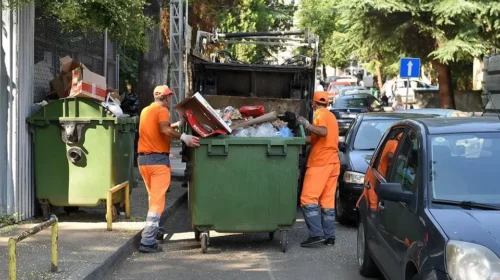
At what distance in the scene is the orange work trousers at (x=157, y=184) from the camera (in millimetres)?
8164

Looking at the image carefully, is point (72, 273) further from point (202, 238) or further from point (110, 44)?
point (110, 44)

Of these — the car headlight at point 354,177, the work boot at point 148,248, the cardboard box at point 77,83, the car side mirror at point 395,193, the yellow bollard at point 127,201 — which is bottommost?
the work boot at point 148,248

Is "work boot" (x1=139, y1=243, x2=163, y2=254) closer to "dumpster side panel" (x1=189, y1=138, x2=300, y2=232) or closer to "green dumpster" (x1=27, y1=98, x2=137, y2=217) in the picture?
"dumpster side panel" (x1=189, y1=138, x2=300, y2=232)

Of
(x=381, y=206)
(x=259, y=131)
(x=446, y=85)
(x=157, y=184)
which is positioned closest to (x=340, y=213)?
(x=259, y=131)

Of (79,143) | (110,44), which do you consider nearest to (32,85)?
(79,143)

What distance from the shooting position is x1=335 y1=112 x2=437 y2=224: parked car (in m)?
9.65

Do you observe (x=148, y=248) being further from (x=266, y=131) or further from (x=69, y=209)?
(x=69, y=209)

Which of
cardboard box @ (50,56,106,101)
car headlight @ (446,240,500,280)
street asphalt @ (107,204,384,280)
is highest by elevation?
cardboard box @ (50,56,106,101)

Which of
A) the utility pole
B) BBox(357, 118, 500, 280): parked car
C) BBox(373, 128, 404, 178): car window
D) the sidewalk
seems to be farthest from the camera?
the utility pole

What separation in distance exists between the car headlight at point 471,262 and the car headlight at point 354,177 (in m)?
5.27

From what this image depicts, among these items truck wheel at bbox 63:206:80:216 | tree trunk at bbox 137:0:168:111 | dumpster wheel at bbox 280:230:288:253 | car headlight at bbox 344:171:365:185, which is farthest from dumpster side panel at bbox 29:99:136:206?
tree trunk at bbox 137:0:168:111

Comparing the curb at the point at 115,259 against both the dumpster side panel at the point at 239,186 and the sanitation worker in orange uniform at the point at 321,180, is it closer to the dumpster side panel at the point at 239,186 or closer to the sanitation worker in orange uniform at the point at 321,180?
the dumpster side panel at the point at 239,186

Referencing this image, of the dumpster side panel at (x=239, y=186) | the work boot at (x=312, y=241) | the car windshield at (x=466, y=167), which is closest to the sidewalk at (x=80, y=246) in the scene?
the dumpster side panel at (x=239, y=186)

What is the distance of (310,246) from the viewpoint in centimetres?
865
